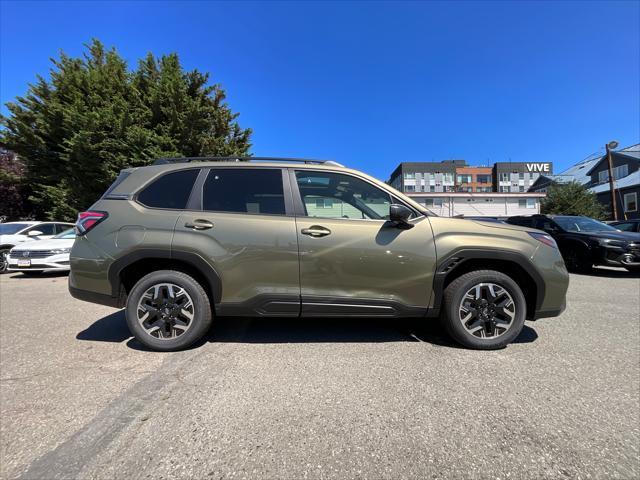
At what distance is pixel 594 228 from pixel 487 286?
26.1 ft

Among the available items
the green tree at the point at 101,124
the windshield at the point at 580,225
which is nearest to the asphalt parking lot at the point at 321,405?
the windshield at the point at 580,225

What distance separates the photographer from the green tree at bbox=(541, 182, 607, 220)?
30969 millimetres

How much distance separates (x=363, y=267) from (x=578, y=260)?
8.28 meters

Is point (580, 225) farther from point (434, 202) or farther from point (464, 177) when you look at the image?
point (464, 177)

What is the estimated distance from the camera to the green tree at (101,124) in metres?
13.4

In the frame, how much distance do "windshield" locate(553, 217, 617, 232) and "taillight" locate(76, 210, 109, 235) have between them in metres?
10.5

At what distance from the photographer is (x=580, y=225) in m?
8.64

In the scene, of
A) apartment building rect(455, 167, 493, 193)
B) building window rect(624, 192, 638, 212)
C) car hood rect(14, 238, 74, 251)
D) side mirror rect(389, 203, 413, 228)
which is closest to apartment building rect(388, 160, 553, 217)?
apartment building rect(455, 167, 493, 193)

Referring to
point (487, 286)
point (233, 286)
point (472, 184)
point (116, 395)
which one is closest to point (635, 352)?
point (487, 286)

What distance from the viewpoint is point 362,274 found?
3008 mm

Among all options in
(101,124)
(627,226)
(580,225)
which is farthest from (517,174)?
(101,124)

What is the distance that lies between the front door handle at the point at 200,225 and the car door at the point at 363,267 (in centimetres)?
87

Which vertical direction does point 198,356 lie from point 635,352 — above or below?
above

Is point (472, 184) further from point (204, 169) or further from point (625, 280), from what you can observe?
point (204, 169)
